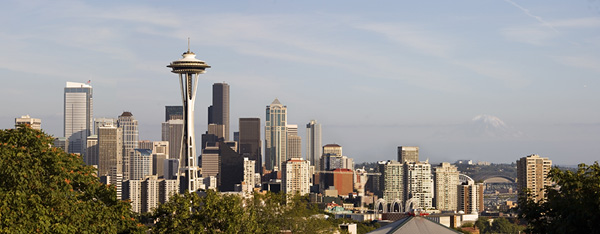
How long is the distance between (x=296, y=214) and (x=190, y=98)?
139025 millimetres

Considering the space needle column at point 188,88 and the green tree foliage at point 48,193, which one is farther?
the space needle column at point 188,88

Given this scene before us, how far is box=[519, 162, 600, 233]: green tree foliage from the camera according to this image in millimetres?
31156

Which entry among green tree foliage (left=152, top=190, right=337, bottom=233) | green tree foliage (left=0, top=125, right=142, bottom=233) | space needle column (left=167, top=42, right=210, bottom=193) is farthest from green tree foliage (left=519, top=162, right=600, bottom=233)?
space needle column (left=167, top=42, right=210, bottom=193)

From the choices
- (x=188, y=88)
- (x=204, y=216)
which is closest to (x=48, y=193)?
(x=204, y=216)

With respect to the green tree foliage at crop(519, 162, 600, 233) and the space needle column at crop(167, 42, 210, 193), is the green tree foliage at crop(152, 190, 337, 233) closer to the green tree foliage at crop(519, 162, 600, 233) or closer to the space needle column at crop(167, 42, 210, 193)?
the green tree foliage at crop(519, 162, 600, 233)

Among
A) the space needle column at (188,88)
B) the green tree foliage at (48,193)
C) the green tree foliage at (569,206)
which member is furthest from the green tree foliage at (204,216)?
the space needle column at (188,88)

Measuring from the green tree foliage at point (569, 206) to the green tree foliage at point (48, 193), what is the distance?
54.3 feet

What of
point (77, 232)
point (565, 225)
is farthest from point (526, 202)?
point (77, 232)

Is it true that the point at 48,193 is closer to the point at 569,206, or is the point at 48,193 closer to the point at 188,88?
the point at 569,206

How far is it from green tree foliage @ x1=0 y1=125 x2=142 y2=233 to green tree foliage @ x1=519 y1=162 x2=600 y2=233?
1655 cm

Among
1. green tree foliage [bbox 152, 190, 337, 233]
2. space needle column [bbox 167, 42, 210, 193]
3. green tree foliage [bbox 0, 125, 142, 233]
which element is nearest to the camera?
green tree foliage [bbox 0, 125, 142, 233]

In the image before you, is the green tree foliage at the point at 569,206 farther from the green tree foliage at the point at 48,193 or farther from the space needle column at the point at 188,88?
the space needle column at the point at 188,88

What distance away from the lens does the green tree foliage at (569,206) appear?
31156 mm

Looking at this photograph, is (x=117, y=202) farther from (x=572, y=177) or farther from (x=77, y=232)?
(x=572, y=177)
